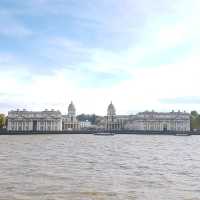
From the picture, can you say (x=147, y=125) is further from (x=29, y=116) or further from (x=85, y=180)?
(x=85, y=180)

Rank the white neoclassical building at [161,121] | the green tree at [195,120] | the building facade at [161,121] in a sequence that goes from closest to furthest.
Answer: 1. the green tree at [195,120]
2. the white neoclassical building at [161,121]
3. the building facade at [161,121]

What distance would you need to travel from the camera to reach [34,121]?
183125mm

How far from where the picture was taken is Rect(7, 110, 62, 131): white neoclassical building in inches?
7101

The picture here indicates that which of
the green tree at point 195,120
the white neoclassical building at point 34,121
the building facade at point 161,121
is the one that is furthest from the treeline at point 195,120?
the white neoclassical building at point 34,121

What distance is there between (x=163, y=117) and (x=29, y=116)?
6110 cm

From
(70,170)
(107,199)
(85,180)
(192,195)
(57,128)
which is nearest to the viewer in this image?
(107,199)

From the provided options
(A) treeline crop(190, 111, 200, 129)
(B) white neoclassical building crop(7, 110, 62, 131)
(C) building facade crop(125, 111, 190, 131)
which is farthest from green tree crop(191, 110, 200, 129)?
(B) white neoclassical building crop(7, 110, 62, 131)

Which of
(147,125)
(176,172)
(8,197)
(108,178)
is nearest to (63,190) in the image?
(8,197)

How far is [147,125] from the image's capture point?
195m

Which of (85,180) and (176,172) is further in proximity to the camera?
(176,172)

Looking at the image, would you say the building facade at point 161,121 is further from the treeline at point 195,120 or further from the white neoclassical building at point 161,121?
the treeline at point 195,120

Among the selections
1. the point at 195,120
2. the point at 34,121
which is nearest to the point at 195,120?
the point at 195,120

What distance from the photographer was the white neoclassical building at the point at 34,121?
180 meters

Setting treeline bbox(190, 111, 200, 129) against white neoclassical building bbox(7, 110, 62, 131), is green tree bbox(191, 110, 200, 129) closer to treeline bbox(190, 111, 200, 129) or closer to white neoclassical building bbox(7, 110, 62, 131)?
treeline bbox(190, 111, 200, 129)
